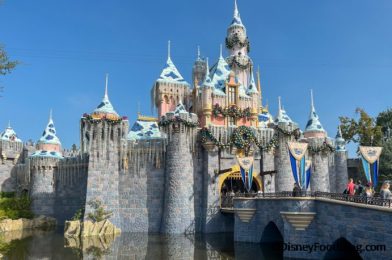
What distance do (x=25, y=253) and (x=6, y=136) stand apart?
24795 mm

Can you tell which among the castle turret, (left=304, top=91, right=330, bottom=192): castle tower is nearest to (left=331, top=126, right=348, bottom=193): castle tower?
the castle turret

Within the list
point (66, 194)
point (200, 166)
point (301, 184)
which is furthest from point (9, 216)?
point (301, 184)

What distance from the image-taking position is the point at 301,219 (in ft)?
56.3

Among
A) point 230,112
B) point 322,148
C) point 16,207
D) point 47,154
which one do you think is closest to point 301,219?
point 230,112

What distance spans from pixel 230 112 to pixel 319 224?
57.7ft

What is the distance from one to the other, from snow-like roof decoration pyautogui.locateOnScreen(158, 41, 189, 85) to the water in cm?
1786

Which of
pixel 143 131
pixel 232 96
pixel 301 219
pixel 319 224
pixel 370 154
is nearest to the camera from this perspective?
pixel 370 154

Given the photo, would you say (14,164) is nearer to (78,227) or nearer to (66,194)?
(66,194)

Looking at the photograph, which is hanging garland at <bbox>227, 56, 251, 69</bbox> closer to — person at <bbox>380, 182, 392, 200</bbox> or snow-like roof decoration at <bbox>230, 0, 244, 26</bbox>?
snow-like roof decoration at <bbox>230, 0, 244, 26</bbox>

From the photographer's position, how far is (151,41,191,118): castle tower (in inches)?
1503

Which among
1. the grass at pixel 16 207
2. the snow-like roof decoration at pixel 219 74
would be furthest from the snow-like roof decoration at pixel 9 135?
the snow-like roof decoration at pixel 219 74

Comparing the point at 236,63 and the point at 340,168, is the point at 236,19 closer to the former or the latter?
the point at 236,63

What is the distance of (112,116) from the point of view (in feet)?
99.7

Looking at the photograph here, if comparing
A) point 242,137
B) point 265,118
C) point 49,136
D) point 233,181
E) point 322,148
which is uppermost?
point 265,118
